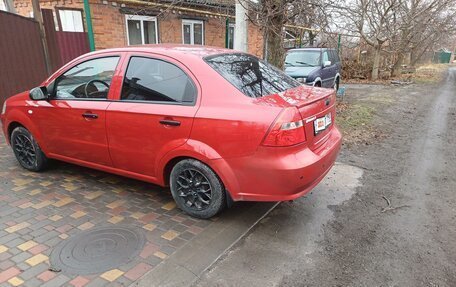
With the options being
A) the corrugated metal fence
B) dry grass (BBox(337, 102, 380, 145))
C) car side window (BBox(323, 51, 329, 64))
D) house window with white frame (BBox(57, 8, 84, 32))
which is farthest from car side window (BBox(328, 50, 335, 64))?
the corrugated metal fence

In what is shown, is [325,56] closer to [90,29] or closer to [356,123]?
[356,123]

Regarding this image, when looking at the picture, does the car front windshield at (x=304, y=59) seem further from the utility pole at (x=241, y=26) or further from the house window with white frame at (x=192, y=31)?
the utility pole at (x=241, y=26)

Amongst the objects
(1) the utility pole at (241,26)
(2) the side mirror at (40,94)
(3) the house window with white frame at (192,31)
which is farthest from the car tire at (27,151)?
(3) the house window with white frame at (192,31)

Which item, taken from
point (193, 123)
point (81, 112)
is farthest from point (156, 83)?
point (81, 112)

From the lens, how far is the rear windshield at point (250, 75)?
3.35 m

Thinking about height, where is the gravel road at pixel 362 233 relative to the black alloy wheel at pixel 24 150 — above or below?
below

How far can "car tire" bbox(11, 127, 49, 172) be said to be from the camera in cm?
464

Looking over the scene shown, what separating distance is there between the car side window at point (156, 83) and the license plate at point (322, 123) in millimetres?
1215

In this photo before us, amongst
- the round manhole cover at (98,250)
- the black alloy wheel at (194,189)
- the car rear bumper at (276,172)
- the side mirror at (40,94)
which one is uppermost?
the side mirror at (40,94)

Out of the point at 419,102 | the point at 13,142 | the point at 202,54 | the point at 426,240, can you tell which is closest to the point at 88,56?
the point at 202,54

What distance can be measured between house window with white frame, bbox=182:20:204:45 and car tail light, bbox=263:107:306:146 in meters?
10.2

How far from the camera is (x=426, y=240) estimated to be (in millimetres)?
3299

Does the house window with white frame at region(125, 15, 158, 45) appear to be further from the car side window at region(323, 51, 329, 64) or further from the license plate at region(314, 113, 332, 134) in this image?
the license plate at region(314, 113, 332, 134)

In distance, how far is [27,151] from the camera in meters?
4.77
